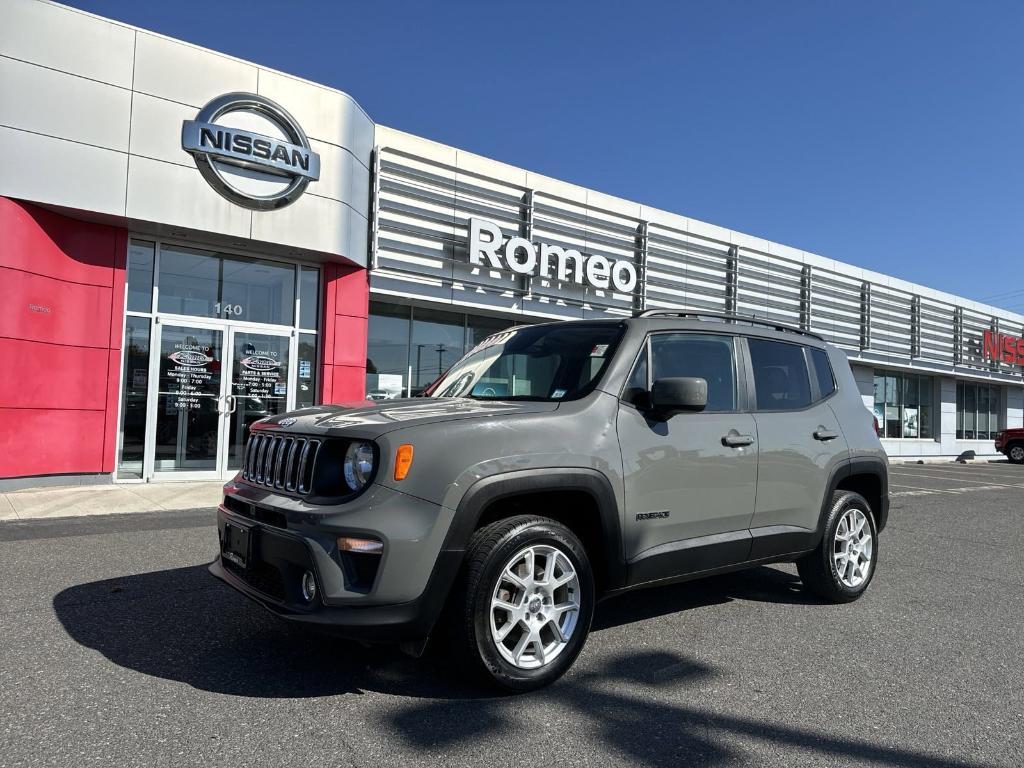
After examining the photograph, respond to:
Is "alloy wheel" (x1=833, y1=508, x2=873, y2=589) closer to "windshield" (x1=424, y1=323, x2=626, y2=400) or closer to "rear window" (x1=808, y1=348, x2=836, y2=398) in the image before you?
"rear window" (x1=808, y1=348, x2=836, y2=398)

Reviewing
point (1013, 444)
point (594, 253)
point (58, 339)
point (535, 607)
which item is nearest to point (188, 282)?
point (58, 339)

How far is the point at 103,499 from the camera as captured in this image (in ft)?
30.2

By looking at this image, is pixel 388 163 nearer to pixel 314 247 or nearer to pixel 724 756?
pixel 314 247

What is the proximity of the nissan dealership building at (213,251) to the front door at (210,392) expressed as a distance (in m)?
0.03

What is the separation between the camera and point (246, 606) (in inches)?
170

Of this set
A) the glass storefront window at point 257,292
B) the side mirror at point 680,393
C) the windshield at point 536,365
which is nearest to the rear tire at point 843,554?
the side mirror at point 680,393

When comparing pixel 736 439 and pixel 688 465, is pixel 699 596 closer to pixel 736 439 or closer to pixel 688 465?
pixel 736 439

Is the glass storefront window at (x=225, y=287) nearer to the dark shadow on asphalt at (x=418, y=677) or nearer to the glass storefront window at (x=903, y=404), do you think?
the dark shadow on asphalt at (x=418, y=677)

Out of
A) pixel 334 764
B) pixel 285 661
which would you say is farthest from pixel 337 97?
pixel 334 764

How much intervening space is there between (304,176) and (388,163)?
207 centimetres

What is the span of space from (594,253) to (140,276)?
9.24m

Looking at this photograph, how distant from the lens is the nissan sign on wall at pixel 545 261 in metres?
14.3

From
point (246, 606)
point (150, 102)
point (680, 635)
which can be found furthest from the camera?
point (150, 102)

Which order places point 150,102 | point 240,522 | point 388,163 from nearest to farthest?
1. point 240,522
2. point 150,102
3. point 388,163
